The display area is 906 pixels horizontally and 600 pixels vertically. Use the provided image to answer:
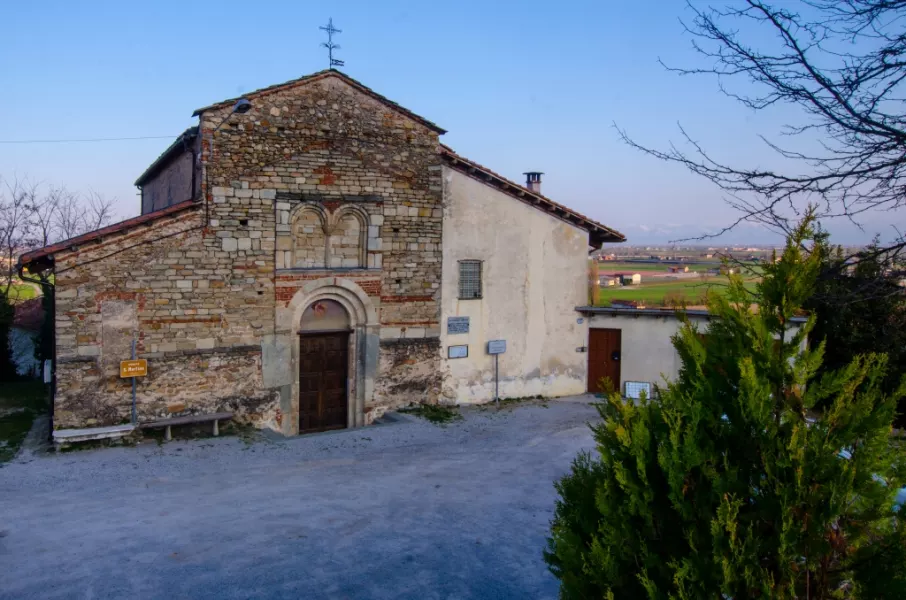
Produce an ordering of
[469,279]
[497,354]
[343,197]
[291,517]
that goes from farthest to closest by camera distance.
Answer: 1. [497,354]
2. [469,279]
3. [343,197]
4. [291,517]

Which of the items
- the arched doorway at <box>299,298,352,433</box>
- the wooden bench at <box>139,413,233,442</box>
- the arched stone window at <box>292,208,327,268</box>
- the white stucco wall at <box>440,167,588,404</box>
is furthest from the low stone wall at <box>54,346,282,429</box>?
the white stucco wall at <box>440,167,588,404</box>

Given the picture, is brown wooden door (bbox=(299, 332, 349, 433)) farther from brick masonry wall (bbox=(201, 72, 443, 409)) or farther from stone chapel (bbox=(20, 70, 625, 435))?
brick masonry wall (bbox=(201, 72, 443, 409))

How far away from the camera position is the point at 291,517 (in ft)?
28.3

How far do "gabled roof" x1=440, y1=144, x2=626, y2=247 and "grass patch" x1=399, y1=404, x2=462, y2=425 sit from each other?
5256 millimetres

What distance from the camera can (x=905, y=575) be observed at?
11.2 feet

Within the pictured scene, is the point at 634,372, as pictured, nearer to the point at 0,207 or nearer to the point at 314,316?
the point at 314,316

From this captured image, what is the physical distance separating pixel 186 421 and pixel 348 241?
482 centimetres

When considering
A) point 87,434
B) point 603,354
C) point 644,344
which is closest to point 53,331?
point 87,434

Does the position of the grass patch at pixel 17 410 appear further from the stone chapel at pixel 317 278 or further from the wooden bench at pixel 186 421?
the wooden bench at pixel 186 421

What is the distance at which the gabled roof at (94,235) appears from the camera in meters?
11.2

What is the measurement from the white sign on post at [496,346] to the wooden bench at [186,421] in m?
6.01

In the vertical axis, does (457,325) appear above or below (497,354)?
above

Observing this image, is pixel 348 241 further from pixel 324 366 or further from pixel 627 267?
pixel 627 267

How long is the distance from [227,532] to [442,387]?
298 inches
